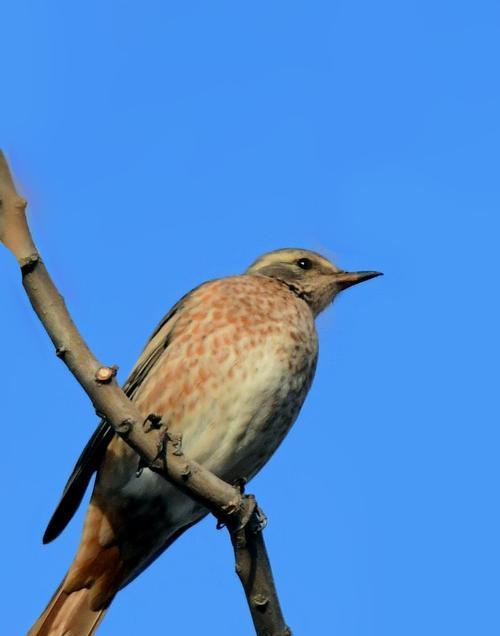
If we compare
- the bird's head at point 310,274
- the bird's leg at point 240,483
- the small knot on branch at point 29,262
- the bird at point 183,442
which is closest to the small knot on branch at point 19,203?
the small knot on branch at point 29,262

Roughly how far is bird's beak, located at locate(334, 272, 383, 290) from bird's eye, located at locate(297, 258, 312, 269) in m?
0.23

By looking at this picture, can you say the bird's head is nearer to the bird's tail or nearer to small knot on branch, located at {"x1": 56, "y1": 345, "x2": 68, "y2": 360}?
the bird's tail

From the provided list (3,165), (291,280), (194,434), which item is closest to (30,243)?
(3,165)

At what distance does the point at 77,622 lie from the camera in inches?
269

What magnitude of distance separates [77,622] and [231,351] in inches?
72.7

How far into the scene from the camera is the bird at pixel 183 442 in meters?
6.93

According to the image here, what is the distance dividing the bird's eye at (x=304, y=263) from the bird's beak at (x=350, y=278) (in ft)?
0.75

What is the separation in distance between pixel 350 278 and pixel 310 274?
0.30m

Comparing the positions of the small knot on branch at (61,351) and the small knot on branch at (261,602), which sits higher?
the small knot on branch at (61,351)

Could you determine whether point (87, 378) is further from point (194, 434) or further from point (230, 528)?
point (194, 434)

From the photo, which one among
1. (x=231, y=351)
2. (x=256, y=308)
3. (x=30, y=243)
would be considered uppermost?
→ (x=256, y=308)

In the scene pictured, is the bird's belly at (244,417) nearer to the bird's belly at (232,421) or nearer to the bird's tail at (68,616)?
the bird's belly at (232,421)

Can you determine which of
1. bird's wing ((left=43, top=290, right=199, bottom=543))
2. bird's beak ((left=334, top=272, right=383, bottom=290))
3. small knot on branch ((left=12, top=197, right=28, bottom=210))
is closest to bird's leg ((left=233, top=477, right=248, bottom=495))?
bird's wing ((left=43, top=290, right=199, bottom=543))

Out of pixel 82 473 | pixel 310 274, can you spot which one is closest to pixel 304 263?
pixel 310 274
